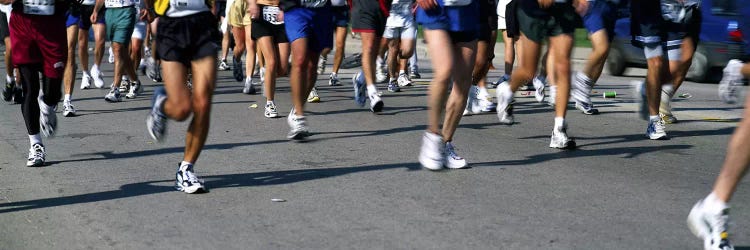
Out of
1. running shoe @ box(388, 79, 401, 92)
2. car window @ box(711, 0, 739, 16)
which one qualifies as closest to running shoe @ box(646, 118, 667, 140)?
running shoe @ box(388, 79, 401, 92)

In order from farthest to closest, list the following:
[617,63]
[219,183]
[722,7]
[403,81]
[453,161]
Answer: [617,63] → [722,7] → [403,81] → [453,161] → [219,183]

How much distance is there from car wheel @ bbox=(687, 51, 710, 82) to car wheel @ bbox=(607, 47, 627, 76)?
161 cm

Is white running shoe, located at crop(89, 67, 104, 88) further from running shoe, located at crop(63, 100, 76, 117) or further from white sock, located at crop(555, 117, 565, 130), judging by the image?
white sock, located at crop(555, 117, 565, 130)

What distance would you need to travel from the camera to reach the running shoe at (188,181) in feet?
24.2

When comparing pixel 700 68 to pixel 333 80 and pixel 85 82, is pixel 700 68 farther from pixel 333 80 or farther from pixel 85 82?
pixel 85 82

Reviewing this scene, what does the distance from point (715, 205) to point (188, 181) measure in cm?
336

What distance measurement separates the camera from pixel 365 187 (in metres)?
7.56

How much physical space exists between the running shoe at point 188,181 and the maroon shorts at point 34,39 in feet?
6.59

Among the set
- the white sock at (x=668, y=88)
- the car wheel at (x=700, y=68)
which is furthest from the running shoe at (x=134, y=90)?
the car wheel at (x=700, y=68)

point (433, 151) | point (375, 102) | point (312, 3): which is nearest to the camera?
point (433, 151)

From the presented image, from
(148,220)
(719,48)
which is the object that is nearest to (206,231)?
(148,220)

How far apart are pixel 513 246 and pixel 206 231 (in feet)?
5.32

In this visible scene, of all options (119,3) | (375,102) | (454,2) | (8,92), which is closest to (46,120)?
(454,2)

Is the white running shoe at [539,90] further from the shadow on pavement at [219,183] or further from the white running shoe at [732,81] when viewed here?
the white running shoe at [732,81]
